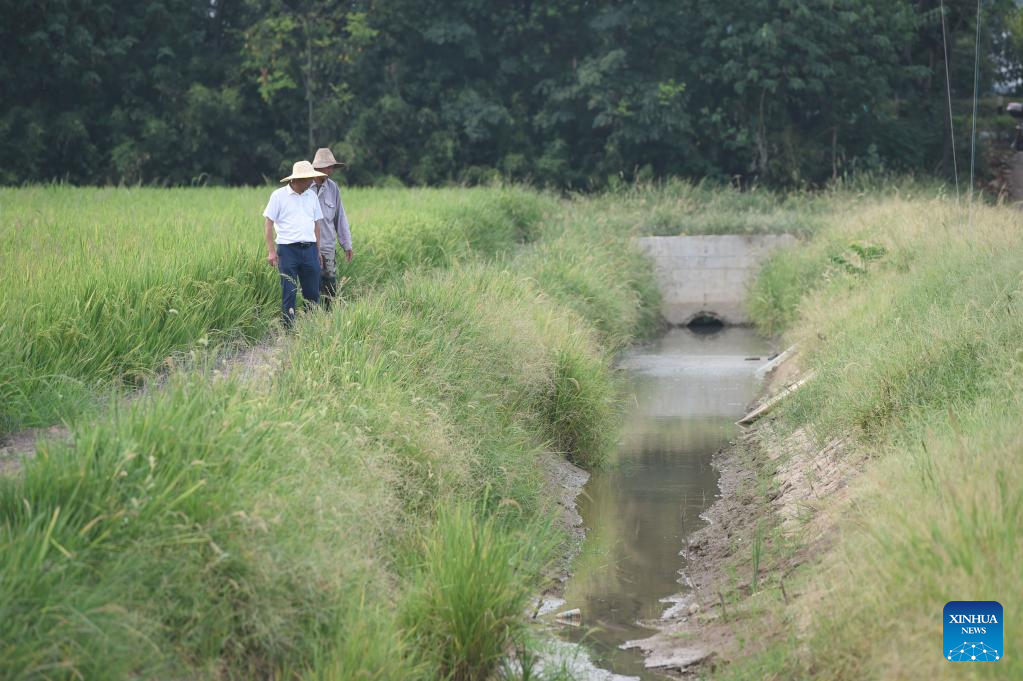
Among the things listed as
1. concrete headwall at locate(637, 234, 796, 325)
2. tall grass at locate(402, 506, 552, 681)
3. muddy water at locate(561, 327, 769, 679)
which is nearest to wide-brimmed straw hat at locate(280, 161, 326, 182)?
muddy water at locate(561, 327, 769, 679)

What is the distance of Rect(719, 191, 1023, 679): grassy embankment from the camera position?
5.20m

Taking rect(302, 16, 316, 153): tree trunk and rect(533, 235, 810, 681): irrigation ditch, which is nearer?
rect(533, 235, 810, 681): irrigation ditch

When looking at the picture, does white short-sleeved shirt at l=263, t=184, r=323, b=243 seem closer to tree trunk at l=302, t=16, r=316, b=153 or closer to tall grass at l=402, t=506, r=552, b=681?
tall grass at l=402, t=506, r=552, b=681

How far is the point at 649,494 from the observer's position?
11234 millimetres

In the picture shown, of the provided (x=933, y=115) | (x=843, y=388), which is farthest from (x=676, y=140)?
(x=843, y=388)

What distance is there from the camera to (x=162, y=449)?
18.1ft

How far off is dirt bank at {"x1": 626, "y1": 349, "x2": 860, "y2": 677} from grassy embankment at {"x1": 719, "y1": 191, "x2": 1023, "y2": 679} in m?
0.05

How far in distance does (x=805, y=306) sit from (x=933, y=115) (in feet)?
89.7

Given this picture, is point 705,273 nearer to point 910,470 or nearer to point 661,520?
point 661,520

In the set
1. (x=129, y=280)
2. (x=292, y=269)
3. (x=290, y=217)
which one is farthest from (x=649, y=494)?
(x=129, y=280)

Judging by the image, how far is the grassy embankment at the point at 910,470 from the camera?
17.1 feet

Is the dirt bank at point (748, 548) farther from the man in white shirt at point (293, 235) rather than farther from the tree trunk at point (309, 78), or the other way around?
the tree trunk at point (309, 78)

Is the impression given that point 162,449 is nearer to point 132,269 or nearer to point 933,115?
point 132,269

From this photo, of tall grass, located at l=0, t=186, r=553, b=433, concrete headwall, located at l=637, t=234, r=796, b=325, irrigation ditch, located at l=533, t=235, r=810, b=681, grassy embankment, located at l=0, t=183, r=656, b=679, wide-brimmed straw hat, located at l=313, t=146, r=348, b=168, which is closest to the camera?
grassy embankment, located at l=0, t=183, r=656, b=679
